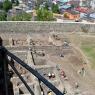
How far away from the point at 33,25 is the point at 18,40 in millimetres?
3244

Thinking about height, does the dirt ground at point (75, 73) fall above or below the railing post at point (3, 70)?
below

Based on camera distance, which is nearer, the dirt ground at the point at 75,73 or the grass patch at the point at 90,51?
the dirt ground at the point at 75,73

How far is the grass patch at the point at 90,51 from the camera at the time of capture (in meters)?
22.8

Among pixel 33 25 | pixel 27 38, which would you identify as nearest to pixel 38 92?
pixel 27 38

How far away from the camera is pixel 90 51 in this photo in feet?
81.1

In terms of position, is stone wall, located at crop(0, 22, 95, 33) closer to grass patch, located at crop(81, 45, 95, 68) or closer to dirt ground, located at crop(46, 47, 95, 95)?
grass patch, located at crop(81, 45, 95, 68)

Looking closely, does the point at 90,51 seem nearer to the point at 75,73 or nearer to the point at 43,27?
the point at 75,73

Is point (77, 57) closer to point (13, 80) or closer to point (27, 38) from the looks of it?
point (27, 38)

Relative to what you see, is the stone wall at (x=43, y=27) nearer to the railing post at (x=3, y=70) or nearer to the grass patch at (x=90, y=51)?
the grass patch at (x=90, y=51)

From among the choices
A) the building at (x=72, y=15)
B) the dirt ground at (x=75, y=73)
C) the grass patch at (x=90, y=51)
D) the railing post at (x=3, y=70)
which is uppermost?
the railing post at (x=3, y=70)

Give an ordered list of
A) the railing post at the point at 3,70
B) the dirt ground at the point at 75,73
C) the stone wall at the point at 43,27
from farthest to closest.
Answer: the stone wall at the point at 43,27 < the dirt ground at the point at 75,73 < the railing post at the point at 3,70

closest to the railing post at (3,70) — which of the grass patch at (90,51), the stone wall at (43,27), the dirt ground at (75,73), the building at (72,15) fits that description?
the dirt ground at (75,73)

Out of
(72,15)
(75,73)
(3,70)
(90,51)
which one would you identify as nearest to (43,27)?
(90,51)

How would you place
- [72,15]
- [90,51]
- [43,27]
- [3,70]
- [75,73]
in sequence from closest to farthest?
[3,70], [75,73], [90,51], [43,27], [72,15]
